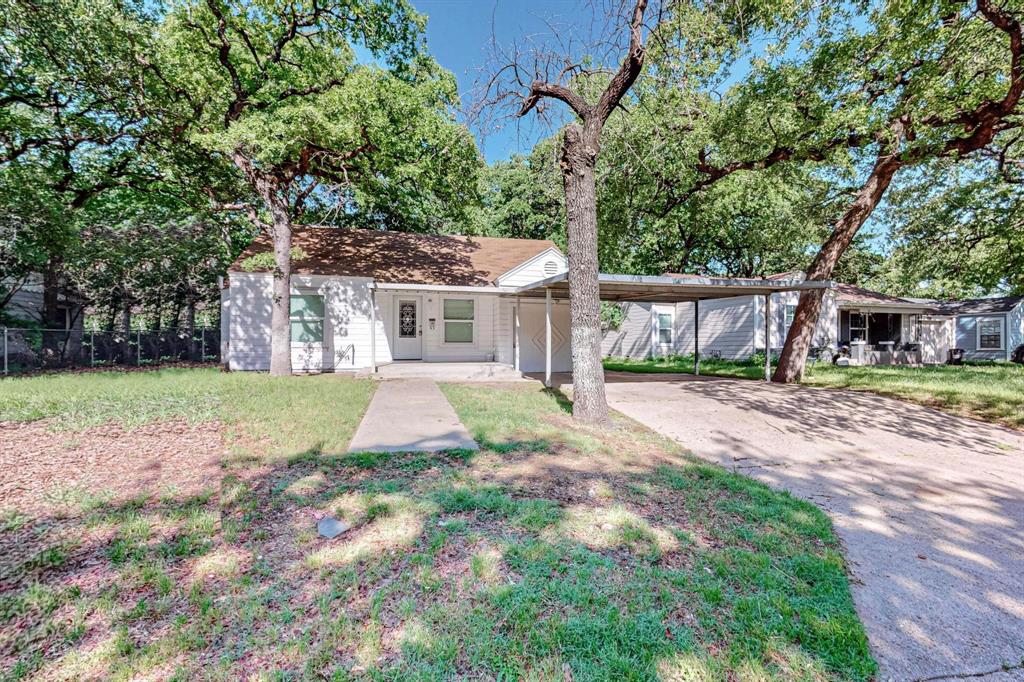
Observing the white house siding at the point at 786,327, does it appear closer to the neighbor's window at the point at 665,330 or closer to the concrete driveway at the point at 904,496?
the neighbor's window at the point at 665,330

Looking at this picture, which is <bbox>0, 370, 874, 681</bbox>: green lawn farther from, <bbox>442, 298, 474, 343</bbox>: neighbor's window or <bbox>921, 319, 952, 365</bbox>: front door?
<bbox>921, 319, 952, 365</bbox>: front door

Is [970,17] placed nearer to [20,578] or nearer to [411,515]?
[411,515]

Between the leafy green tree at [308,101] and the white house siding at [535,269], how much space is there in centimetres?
299

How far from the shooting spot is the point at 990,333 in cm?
2108

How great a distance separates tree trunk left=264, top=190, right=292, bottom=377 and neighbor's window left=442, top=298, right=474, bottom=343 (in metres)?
4.52

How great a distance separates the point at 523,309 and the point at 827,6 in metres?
9.70

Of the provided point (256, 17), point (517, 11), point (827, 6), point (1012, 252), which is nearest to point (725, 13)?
point (827, 6)

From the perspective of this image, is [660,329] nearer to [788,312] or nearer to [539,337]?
[788,312]

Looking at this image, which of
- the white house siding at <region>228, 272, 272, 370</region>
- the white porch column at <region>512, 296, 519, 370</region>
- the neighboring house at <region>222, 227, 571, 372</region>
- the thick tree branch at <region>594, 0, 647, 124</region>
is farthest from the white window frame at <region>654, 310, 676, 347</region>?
the white house siding at <region>228, 272, 272, 370</region>

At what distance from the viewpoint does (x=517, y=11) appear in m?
6.29

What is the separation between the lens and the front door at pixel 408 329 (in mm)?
13391

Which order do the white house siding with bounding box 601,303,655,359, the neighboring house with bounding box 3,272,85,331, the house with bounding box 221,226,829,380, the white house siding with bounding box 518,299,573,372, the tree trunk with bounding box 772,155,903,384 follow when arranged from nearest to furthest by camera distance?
the tree trunk with bounding box 772,155,903,384 → the house with bounding box 221,226,829,380 → the white house siding with bounding box 518,299,573,372 → the neighboring house with bounding box 3,272,85,331 → the white house siding with bounding box 601,303,655,359

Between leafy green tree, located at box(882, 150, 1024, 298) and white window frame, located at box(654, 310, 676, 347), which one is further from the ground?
leafy green tree, located at box(882, 150, 1024, 298)

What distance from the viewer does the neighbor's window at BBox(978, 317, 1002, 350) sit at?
68.1ft
